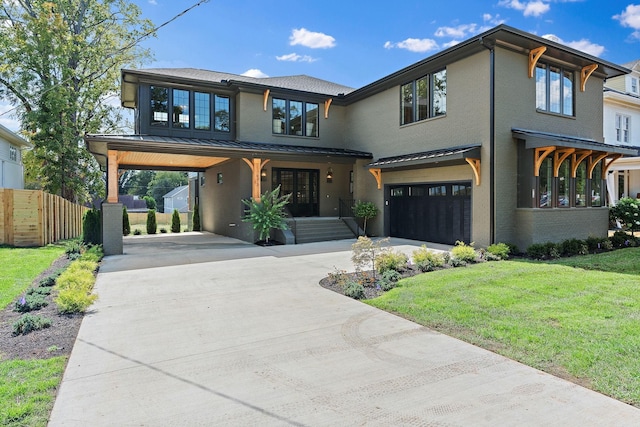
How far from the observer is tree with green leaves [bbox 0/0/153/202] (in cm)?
1778

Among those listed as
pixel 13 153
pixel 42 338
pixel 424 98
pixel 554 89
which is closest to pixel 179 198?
pixel 13 153

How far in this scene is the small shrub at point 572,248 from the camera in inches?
422

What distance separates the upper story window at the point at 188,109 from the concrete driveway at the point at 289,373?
9.83 meters

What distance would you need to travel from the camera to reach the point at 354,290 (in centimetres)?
649

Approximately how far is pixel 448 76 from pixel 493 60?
5.59 feet

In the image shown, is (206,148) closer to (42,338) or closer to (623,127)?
(42,338)

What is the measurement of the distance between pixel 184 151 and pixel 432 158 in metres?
8.26

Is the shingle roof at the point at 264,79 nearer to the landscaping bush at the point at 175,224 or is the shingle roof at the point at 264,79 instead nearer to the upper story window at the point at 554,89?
the landscaping bush at the point at 175,224

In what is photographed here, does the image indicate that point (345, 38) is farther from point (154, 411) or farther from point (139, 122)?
point (154, 411)

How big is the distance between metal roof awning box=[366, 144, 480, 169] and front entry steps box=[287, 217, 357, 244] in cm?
268

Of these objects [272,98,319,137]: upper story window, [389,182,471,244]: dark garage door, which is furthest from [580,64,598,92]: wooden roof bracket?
[272,98,319,137]: upper story window

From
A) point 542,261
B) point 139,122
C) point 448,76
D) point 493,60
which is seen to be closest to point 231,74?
point 139,122

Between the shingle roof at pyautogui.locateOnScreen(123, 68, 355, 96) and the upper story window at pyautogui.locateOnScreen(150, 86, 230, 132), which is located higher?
the shingle roof at pyautogui.locateOnScreen(123, 68, 355, 96)

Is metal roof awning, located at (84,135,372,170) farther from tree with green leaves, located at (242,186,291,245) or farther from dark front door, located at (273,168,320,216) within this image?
tree with green leaves, located at (242,186,291,245)
